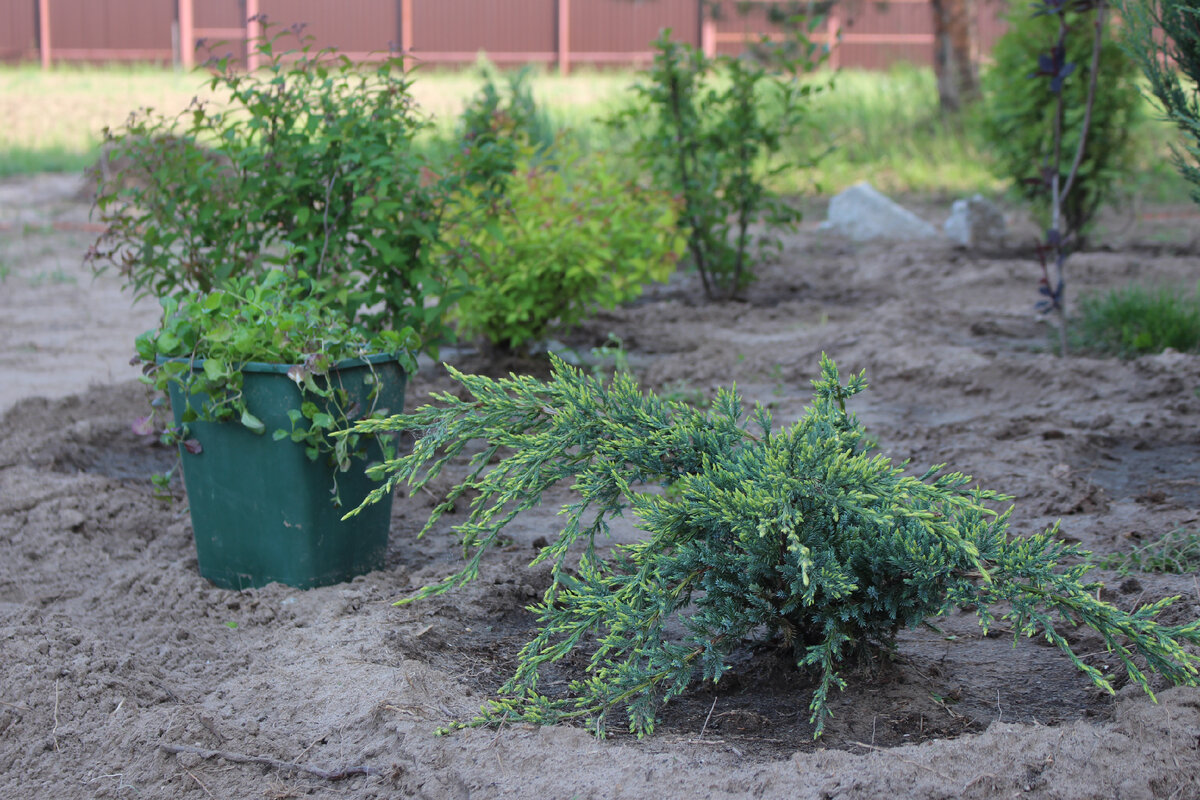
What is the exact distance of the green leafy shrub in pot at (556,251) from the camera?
462 centimetres

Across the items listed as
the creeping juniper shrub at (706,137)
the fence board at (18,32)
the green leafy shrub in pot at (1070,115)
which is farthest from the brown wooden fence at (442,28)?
the creeping juniper shrub at (706,137)

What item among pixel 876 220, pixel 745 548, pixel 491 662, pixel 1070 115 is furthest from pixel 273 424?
pixel 876 220

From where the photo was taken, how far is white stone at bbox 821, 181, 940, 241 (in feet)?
29.2

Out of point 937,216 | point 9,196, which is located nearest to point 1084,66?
point 937,216

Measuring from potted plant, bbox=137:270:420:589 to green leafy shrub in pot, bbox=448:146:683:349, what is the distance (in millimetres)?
1539

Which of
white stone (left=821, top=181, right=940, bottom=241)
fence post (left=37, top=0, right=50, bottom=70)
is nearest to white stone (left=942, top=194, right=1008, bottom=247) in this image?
white stone (left=821, top=181, right=940, bottom=241)

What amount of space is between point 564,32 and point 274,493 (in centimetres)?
2247

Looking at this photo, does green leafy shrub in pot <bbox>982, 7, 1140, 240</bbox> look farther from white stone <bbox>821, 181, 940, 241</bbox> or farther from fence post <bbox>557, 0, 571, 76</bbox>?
fence post <bbox>557, 0, 571, 76</bbox>

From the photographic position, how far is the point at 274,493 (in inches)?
104

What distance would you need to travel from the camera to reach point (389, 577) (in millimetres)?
2750

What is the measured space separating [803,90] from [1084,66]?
111 inches

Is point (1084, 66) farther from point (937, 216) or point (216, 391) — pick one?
point (216, 391)

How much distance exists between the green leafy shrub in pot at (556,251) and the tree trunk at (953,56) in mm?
7884

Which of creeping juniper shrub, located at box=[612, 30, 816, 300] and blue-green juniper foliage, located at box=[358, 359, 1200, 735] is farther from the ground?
creeping juniper shrub, located at box=[612, 30, 816, 300]
